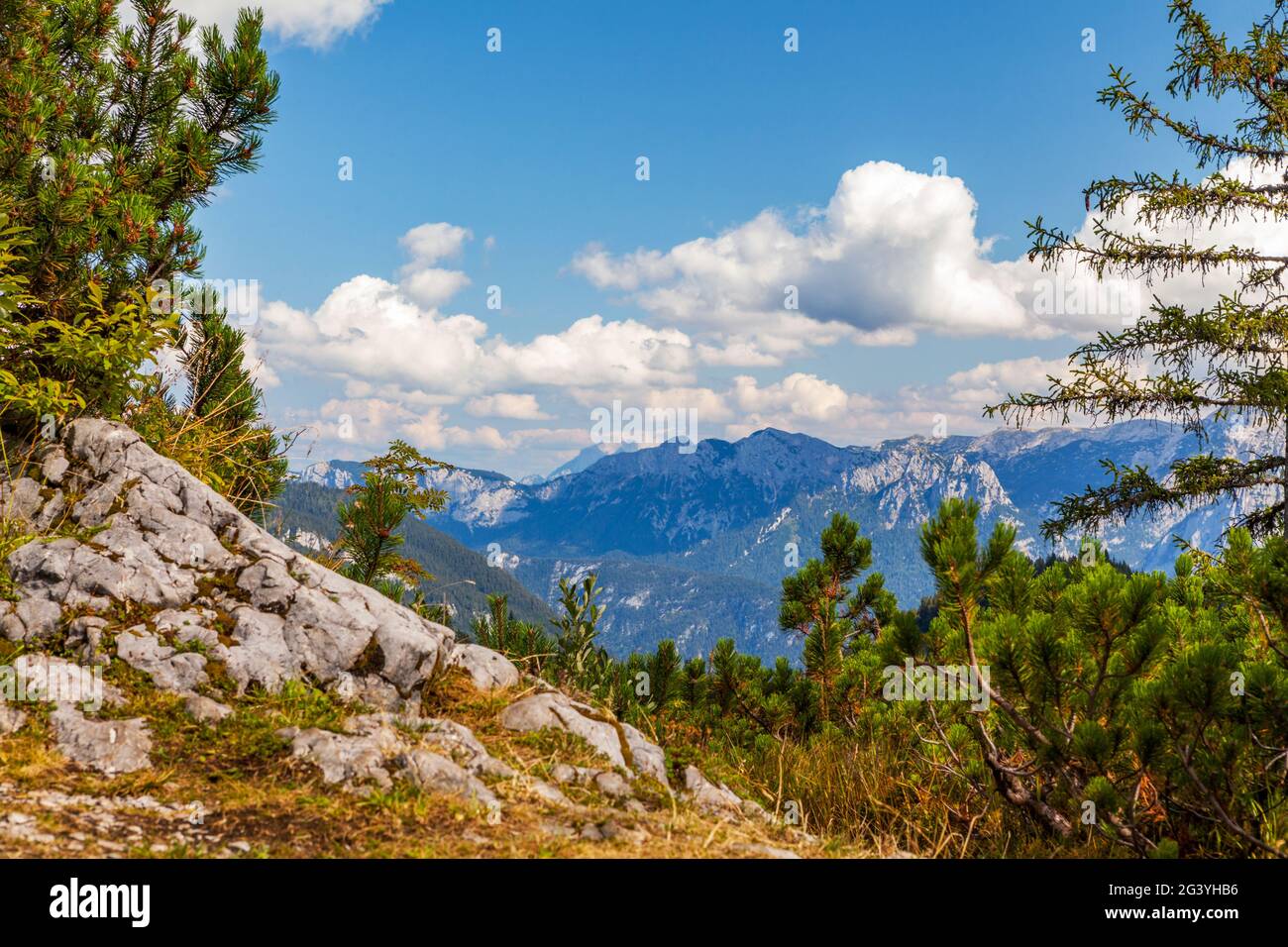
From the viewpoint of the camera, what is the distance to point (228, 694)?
16.0 feet

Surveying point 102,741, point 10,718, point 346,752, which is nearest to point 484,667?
point 346,752

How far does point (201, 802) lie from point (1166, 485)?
731 inches

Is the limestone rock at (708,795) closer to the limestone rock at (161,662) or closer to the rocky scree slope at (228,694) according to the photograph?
the rocky scree slope at (228,694)

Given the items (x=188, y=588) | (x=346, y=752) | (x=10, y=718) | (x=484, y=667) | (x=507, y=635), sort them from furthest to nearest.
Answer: (x=507, y=635) → (x=484, y=667) → (x=188, y=588) → (x=10, y=718) → (x=346, y=752)

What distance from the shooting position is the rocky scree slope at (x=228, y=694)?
12.8 ft

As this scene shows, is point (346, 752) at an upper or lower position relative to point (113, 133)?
lower

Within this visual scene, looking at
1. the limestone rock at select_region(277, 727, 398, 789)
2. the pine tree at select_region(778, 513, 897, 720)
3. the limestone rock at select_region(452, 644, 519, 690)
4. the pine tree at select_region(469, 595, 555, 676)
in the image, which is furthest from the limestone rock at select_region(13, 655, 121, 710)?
the pine tree at select_region(778, 513, 897, 720)

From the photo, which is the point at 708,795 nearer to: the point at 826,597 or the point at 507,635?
the point at 826,597

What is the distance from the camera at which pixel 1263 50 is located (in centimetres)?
1370

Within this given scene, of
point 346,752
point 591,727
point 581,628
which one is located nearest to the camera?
point 346,752

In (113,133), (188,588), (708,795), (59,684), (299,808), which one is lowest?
(708,795)
